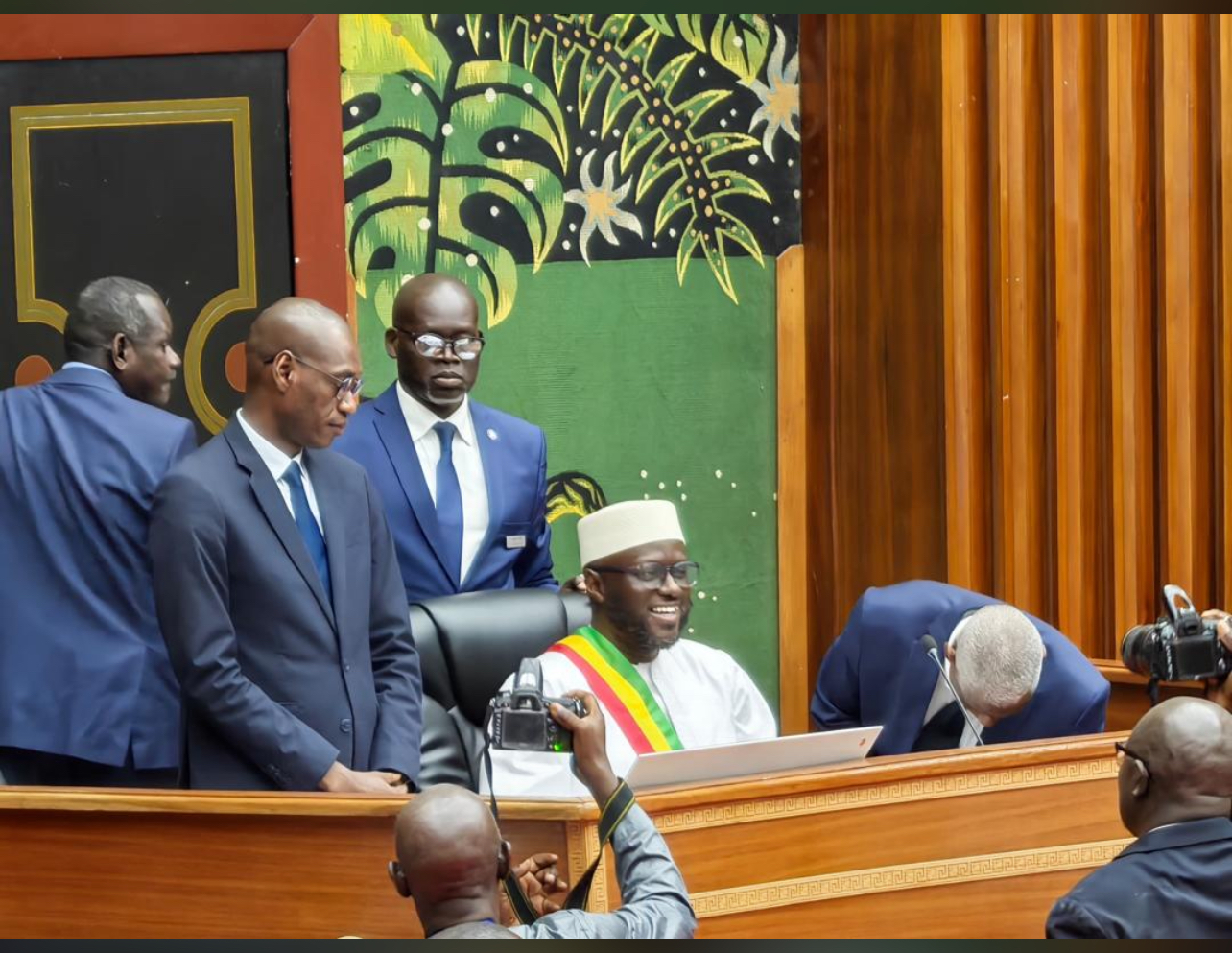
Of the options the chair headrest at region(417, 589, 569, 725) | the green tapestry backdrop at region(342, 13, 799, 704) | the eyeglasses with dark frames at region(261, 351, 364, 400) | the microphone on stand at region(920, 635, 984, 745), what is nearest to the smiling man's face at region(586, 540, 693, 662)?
the chair headrest at region(417, 589, 569, 725)

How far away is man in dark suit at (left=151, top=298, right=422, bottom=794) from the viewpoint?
9.54ft

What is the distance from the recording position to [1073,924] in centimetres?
233

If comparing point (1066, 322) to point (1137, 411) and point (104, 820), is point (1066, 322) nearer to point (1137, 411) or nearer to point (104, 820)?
point (1137, 411)

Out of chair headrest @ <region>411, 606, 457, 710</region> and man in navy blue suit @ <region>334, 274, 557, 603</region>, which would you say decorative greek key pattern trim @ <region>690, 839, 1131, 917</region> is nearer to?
chair headrest @ <region>411, 606, 457, 710</region>

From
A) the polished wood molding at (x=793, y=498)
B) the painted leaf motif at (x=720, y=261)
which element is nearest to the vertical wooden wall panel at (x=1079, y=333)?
the polished wood molding at (x=793, y=498)

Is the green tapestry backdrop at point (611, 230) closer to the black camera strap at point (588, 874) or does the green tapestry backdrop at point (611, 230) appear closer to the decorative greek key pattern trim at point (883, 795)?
the decorative greek key pattern trim at point (883, 795)

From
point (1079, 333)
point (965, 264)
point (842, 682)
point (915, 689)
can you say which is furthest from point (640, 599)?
point (965, 264)

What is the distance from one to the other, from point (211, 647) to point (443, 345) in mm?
1206

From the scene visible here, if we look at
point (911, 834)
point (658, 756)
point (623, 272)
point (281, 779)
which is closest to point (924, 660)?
point (911, 834)

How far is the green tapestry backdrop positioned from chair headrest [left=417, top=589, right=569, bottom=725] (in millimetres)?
1963

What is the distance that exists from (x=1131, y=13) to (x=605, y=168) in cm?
152

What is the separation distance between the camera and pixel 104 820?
2.77 meters

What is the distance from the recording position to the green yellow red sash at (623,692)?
10.4ft

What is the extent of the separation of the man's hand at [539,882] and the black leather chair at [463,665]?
2.32 feet
